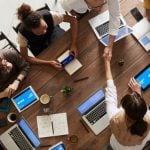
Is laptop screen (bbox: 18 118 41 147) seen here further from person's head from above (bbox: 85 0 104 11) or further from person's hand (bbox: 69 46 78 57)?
person's head from above (bbox: 85 0 104 11)

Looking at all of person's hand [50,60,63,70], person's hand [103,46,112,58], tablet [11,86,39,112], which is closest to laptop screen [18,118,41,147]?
tablet [11,86,39,112]

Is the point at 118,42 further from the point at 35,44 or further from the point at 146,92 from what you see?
the point at 35,44

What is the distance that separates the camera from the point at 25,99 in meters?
3.19

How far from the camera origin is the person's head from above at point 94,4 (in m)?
3.16

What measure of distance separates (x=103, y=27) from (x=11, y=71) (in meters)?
0.89

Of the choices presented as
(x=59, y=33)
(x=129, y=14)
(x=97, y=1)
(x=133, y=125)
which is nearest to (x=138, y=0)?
(x=129, y=14)

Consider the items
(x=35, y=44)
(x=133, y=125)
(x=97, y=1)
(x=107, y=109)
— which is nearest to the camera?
(x=133, y=125)

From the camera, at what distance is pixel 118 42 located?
3254 mm

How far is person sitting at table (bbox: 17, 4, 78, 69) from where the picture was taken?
10.0ft

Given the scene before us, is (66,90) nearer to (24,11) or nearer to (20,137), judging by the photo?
(20,137)

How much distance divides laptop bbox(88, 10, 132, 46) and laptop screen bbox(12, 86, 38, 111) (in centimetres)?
74

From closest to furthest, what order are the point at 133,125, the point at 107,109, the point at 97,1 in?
the point at 133,125 → the point at 107,109 → the point at 97,1

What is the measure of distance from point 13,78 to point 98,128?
863mm

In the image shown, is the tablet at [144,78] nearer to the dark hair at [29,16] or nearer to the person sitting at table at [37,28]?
the person sitting at table at [37,28]
